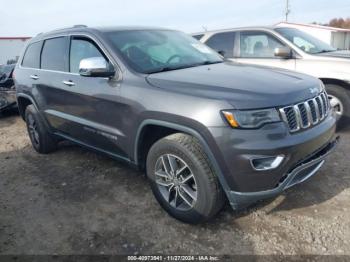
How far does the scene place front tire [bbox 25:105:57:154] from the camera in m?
5.30

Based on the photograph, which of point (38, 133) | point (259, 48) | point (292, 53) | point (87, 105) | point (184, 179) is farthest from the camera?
point (259, 48)

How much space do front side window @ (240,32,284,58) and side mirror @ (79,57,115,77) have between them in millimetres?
3628

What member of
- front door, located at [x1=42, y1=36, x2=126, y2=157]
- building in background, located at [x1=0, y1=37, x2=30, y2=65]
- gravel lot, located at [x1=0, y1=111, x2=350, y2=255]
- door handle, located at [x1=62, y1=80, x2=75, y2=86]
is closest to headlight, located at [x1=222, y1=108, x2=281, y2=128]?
gravel lot, located at [x1=0, y1=111, x2=350, y2=255]

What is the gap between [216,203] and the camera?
9.82 feet

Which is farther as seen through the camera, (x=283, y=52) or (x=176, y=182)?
(x=283, y=52)

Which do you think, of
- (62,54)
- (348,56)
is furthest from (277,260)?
(348,56)

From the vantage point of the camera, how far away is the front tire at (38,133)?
530cm

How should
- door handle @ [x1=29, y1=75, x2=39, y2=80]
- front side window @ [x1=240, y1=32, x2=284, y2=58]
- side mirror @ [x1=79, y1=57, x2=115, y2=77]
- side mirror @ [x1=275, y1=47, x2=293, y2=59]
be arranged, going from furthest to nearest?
front side window @ [x1=240, y1=32, x2=284, y2=58] < side mirror @ [x1=275, y1=47, x2=293, y2=59] < door handle @ [x1=29, y1=75, x2=39, y2=80] < side mirror @ [x1=79, y1=57, x2=115, y2=77]

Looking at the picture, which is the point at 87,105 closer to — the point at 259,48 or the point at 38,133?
the point at 38,133

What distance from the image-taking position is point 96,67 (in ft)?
11.6

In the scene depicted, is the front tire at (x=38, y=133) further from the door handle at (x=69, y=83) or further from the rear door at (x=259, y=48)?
the rear door at (x=259, y=48)

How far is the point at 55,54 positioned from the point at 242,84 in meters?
2.83

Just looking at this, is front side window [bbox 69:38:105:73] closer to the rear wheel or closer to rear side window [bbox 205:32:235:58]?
rear side window [bbox 205:32:235:58]

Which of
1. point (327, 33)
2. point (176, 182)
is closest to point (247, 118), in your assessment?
point (176, 182)
